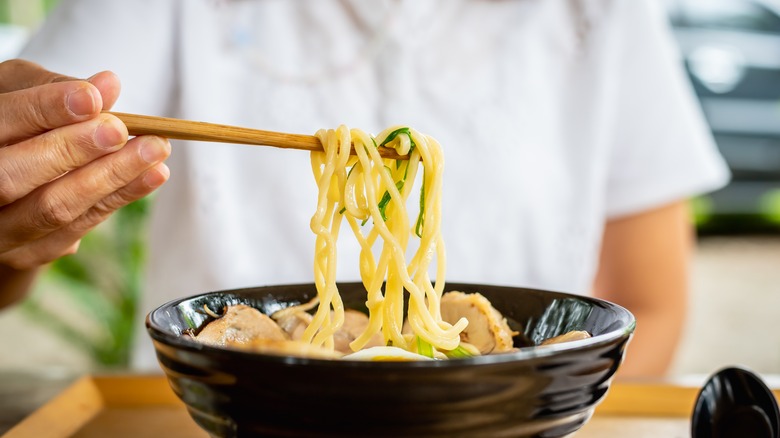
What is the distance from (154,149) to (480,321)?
374 mm

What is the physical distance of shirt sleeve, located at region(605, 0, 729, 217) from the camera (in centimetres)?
168

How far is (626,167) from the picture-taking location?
1.73 meters

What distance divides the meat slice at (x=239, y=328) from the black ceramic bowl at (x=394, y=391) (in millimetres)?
99

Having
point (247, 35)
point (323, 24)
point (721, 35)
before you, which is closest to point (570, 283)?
point (323, 24)

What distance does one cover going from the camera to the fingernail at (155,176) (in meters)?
0.88

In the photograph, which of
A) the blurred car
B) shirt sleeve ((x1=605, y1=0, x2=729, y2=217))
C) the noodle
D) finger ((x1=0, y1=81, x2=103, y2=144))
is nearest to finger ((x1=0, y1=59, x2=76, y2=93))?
finger ((x1=0, y1=81, x2=103, y2=144))

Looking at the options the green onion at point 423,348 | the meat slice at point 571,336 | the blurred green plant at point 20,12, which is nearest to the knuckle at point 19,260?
the green onion at point 423,348

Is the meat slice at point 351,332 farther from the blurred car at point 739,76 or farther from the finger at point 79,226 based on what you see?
the blurred car at point 739,76

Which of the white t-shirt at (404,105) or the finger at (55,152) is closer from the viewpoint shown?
the finger at (55,152)

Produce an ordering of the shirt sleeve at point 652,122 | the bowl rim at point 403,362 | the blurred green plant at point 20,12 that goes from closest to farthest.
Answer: the bowl rim at point 403,362, the shirt sleeve at point 652,122, the blurred green plant at point 20,12

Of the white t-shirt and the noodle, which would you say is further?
the white t-shirt

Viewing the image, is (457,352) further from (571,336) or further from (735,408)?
(735,408)

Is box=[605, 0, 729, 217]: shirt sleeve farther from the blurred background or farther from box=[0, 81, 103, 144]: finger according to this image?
the blurred background

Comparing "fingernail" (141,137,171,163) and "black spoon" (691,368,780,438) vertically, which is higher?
"fingernail" (141,137,171,163)
